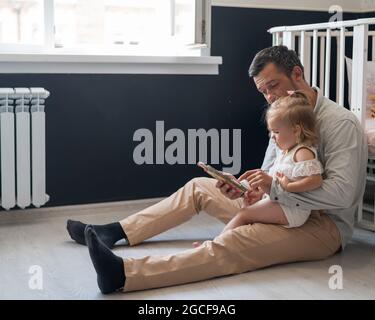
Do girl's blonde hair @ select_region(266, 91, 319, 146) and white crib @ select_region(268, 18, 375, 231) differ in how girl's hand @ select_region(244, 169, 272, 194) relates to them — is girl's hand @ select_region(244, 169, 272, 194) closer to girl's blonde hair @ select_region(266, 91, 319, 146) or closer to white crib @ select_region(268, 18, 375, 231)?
girl's blonde hair @ select_region(266, 91, 319, 146)

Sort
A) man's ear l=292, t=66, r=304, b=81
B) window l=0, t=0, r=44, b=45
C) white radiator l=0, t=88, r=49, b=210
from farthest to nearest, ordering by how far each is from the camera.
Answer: window l=0, t=0, r=44, b=45 < white radiator l=0, t=88, r=49, b=210 < man's ear l=292, t=66, r=304, b=81

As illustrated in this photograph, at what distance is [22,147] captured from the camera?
266 centimetres

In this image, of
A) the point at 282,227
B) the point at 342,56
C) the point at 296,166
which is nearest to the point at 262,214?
the point at 282,227

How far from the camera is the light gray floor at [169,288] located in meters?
1.82

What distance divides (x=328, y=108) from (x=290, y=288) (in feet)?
2.06

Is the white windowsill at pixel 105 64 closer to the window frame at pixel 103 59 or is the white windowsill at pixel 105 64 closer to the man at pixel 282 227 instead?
the window frame at pixel 103 59

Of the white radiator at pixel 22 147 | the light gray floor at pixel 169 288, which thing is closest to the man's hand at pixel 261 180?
the light gray floor at pixel 169 288

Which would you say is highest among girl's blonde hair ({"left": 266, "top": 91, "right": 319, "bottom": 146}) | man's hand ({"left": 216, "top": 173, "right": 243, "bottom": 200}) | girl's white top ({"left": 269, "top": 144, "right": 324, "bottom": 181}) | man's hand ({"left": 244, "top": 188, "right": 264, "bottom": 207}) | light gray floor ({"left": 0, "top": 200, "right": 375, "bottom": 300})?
girl's blonde hair ({"left": 266, "top": 91, "right": 319, "bottom": 146})

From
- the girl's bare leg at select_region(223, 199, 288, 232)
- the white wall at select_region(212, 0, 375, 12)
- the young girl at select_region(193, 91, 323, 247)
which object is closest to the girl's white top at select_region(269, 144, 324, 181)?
the young girl at select_region(193, 91, 323, 247)

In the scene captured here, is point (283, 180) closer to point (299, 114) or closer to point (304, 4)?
point (299, 114)

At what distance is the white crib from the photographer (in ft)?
8.00

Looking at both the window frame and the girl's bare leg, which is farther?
the window frame
